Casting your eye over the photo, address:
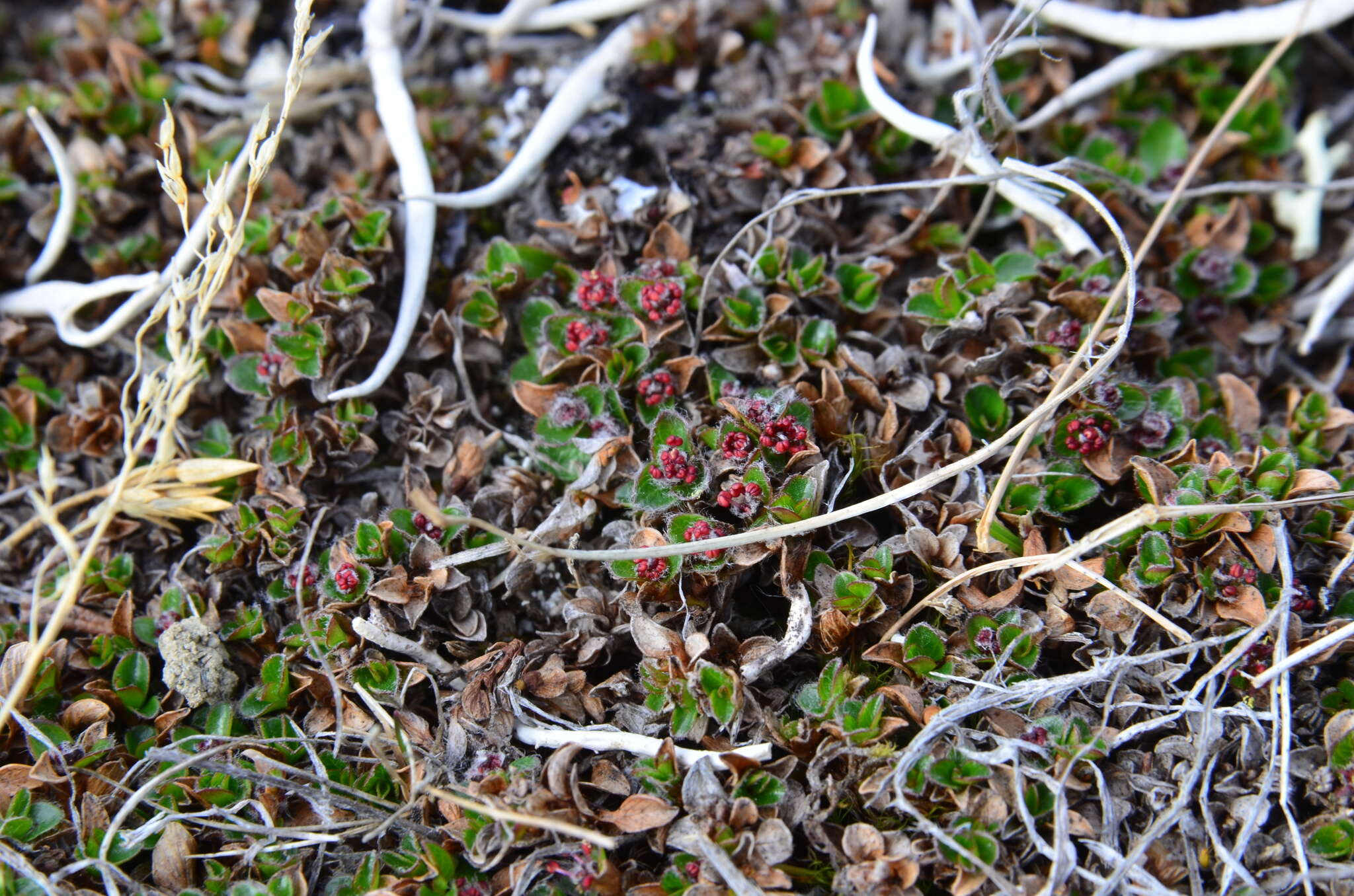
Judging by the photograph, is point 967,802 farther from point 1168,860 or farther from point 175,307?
point 175,307

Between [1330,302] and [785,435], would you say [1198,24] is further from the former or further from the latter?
[785,435]

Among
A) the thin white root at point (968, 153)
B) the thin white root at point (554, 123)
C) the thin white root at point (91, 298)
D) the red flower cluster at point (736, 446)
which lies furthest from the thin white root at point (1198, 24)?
the thin white root at point (91, 298)

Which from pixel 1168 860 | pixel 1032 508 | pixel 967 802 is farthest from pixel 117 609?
pixel 1168 860

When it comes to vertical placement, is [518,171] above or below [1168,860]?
above

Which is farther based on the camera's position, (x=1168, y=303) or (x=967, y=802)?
(x=1168, y=303)

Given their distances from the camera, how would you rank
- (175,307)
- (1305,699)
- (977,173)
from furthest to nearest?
1. (977,173)
2. (175,307)
3. (1305,699)

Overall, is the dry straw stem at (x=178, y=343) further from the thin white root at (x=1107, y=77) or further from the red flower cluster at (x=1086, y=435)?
the thin white root at (x=1107, y=77)

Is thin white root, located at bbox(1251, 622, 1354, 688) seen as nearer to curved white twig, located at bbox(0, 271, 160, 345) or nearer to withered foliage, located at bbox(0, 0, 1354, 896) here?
withered foliage, located at bbox(0, 0, 1354, 896)
